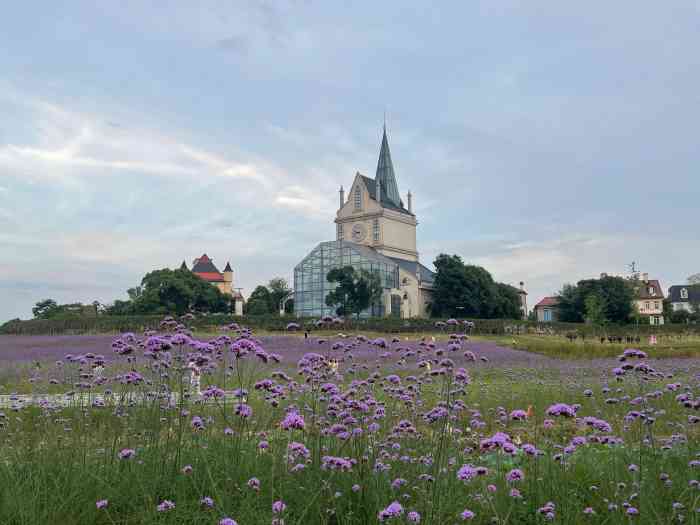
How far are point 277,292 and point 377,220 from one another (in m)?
19.7

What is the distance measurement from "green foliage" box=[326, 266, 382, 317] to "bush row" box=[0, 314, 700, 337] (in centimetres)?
1775

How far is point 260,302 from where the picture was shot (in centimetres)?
9462

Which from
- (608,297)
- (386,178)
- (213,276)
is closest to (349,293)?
(608,297)

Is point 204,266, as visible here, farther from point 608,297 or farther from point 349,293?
point 608,297

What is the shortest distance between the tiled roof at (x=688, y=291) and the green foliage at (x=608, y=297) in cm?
4360

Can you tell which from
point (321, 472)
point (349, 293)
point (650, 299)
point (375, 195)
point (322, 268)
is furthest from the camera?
point (650, 299)

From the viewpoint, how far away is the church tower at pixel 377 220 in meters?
107

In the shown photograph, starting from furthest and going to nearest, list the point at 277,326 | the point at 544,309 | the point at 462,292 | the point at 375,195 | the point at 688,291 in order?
the point at 544,309, the point at 688,291, the point at 375,195, the point at 462,292, the point at 277,326

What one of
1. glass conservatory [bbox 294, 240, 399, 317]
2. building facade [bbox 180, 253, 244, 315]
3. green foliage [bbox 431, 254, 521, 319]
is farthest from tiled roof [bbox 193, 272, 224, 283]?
green foliage [bbox 431, 254, 521, 319]

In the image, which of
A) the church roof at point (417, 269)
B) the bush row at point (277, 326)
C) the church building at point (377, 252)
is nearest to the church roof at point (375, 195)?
the church building at point (377, 252)

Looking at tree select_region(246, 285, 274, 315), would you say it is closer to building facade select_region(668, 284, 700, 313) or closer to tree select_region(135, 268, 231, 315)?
tree select_region(135, 268, 231, 315)

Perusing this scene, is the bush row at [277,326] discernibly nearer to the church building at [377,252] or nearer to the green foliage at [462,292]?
the church building at [377,252]

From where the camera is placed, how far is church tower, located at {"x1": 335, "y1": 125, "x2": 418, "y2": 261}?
10706cm

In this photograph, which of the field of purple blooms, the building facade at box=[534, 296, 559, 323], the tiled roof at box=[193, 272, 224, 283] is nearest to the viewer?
the field of purple blooms
